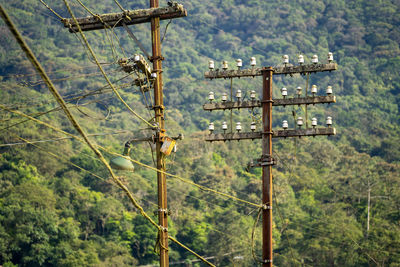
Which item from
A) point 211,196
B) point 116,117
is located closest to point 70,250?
point 211,196

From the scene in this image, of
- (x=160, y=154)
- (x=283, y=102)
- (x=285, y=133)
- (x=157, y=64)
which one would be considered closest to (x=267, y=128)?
(x=285, y=133)

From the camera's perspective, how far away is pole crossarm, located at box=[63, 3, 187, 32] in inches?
641

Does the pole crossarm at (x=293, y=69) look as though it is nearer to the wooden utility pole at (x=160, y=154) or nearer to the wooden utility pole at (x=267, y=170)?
the wooden utility pole at (x=267, y=170)

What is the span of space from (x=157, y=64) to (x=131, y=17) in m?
1.48

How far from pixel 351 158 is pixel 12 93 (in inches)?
2226

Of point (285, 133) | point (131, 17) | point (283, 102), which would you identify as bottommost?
point (285, 133)

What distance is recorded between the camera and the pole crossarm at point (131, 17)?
16281 mm

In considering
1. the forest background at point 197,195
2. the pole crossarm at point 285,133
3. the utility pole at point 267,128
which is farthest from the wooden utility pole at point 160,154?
the forest background at point 197,195

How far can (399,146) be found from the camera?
107m

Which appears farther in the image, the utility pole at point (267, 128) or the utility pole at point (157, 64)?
the utility pole at point (267, 128)

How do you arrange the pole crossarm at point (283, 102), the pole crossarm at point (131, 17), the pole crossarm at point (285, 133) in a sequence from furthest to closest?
the pole crossarm at point (283, 102)
the pole crossarm at point (285, 133)
the pole crossarm at point (131, 17)

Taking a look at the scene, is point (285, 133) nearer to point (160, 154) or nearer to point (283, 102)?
point (283, 102)

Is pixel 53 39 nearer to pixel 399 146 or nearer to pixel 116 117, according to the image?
pixel 116 117

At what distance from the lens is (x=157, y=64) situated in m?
16.2
